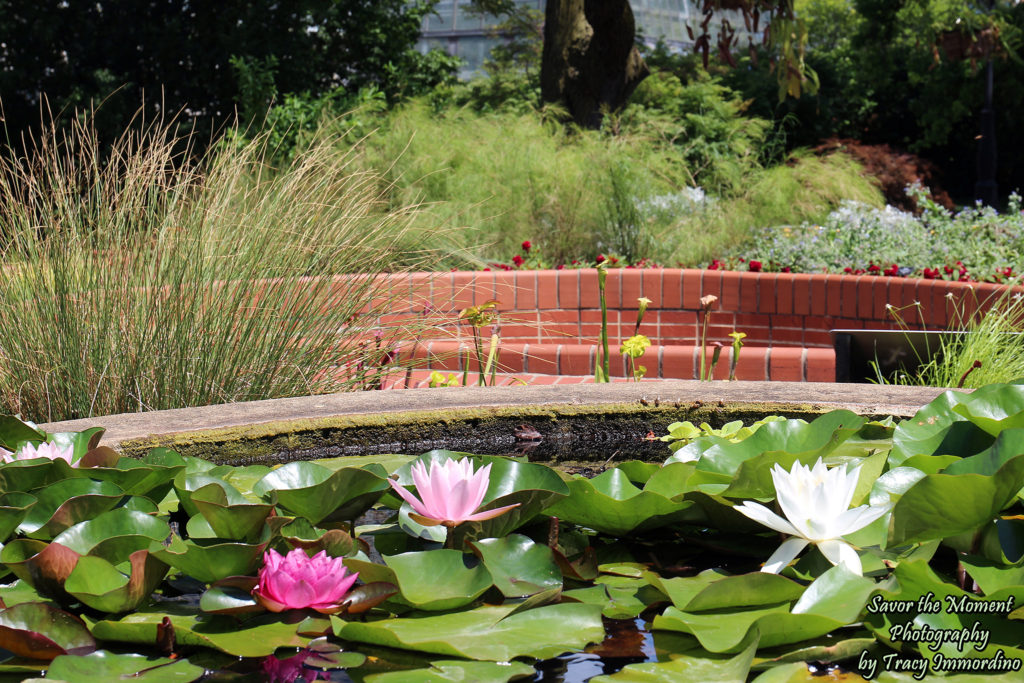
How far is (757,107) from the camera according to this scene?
1800cm

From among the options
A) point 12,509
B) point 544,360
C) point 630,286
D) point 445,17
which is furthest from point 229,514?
point 445,17

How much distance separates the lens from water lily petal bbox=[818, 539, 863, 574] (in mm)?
1048

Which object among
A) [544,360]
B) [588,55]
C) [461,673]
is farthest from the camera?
[588,55]

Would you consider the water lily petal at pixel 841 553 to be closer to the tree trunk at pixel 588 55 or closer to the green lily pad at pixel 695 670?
the green lily pad at pixel 695 670

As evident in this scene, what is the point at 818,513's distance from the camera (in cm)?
105

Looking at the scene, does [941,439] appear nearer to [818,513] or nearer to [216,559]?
[818,513]

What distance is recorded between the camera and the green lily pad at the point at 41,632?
100 centimetres

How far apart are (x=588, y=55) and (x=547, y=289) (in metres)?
5.84

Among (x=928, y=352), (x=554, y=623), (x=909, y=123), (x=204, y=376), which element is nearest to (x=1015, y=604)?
(x=554, y=623)

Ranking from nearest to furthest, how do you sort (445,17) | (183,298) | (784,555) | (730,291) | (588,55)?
(784,555)
(183,298)
(730,291)
(588,55)
(445,17)

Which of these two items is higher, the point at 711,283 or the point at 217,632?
the point at 217,632

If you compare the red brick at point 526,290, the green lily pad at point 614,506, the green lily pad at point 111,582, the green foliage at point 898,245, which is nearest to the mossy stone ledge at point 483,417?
the green lily pad at point 614,506

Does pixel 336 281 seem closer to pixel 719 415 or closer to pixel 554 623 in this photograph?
pixel 719 415

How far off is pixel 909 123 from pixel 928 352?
18747 millimetres
